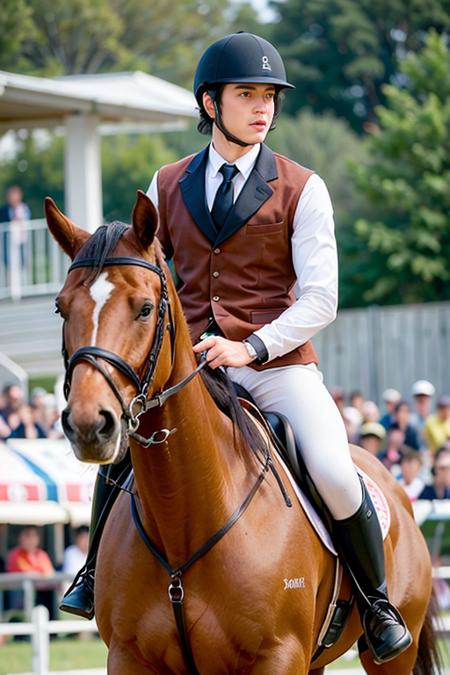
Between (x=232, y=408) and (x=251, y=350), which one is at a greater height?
(x=251, y=350)

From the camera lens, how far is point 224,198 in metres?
5.89

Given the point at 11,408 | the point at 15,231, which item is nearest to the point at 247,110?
the point at 11,408

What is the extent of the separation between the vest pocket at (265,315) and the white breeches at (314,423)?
240 millimetres

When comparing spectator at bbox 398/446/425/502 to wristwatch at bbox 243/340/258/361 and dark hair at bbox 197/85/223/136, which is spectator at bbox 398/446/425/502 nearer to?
dark hair at bbox 197/85/223/136

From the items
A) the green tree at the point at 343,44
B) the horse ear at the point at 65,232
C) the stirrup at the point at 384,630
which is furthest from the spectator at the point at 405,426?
the green tree at the point at 343,44

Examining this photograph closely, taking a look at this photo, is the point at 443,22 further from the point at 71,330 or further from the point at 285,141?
the point at 71,330

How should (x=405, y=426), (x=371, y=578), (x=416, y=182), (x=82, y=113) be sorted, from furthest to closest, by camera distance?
(x=416, y=182), (x=82, y=113), (x=405, y=426), (x=371, y=578)

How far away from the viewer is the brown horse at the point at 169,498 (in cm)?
454

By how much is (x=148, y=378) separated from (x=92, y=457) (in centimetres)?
45

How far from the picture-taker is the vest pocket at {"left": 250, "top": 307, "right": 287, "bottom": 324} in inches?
230

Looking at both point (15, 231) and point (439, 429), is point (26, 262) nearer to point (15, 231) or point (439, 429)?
point (15, 231)

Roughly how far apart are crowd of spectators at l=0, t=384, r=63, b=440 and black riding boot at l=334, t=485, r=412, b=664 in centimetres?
910

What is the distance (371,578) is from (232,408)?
44.8 inches

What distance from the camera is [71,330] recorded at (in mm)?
4555
